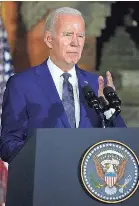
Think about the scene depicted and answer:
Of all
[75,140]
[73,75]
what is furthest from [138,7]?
[75,140]

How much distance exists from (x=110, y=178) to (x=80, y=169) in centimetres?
11

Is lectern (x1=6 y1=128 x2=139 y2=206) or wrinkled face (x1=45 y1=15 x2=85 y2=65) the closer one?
lectern (x1=6 y1=128 x2=139 y2=206)

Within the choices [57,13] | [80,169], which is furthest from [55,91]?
[80,169]

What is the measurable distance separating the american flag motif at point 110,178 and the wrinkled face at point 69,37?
2.37 feet

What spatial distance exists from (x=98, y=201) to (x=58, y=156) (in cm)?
20

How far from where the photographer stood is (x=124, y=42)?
377 centimetres

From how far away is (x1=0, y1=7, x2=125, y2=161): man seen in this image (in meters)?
2.00

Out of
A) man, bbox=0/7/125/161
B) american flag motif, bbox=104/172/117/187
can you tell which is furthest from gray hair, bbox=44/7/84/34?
american flag motif, bbox=104/172/117/187

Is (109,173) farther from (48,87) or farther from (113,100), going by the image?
(48,87)

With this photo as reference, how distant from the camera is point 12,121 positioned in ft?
6.53

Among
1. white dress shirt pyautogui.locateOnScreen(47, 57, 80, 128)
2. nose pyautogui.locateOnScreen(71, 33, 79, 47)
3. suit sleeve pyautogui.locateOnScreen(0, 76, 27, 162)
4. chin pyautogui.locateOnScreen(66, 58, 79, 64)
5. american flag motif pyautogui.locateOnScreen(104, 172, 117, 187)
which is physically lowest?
american flag motif pyautogui.locateOnScreen(104, 172, 117, 187)

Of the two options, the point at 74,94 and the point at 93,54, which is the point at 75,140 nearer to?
the point at 74,94

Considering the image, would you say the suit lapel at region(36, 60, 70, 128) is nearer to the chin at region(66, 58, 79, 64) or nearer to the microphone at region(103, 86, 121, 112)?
the chin at region(66, 58, 79, 64)

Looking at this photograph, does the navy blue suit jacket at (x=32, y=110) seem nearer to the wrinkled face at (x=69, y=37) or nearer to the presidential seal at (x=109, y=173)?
the wrinkled face at (x=69, y=37)
